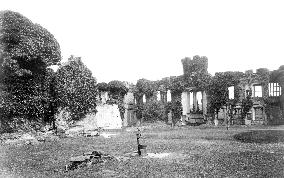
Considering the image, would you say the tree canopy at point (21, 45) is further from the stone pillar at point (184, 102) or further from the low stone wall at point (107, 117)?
the stone pillar at point (184, 102)

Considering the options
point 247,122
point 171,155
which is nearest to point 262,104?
point 247,122

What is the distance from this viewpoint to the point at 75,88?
126 feet

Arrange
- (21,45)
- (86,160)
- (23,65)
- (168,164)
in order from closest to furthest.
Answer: (168,164)
(86,160)
(21,45)
(23,65)

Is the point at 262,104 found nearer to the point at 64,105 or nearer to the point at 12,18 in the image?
the point at 64,105

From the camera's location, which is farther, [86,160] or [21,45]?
[21,45]

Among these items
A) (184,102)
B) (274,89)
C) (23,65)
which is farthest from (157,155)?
(274,89)

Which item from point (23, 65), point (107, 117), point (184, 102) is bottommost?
point (107, 117)

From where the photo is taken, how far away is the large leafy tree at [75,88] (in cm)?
3681

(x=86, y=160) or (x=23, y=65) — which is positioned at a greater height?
(x=23, y=65)

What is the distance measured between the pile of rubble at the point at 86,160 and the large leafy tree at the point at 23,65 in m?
17.2

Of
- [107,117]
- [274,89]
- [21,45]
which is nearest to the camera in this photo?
[21,45]

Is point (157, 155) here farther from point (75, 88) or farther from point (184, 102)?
point (184, 102)

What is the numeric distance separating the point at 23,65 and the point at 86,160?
19297 mm

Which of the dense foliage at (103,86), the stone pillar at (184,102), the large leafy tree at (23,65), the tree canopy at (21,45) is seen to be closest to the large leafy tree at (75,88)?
the large leafy tree at (23,65)
